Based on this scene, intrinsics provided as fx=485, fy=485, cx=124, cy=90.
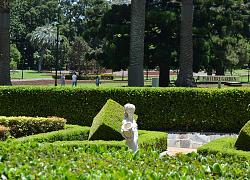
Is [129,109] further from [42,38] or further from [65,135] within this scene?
[42,38]

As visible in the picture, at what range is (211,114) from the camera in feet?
56.8

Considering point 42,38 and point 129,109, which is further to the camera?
point 42,38

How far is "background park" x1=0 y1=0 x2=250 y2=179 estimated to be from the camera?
542cm

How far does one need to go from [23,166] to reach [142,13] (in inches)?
652

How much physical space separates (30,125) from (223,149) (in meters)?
5.71

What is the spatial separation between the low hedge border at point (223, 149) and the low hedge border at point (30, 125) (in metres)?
4.59

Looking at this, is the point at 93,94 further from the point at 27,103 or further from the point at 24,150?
the point at 24,150

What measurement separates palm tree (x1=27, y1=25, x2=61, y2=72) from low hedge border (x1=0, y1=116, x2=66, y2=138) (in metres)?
67.1

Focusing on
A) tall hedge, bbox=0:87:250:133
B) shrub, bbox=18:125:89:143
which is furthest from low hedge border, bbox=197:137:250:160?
tall hedge, bbox=0:87:250:133

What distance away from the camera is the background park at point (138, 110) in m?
5.42

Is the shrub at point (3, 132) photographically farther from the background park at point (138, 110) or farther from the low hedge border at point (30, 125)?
the low hedge border at point (30, 125)

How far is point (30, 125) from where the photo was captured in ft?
44.4

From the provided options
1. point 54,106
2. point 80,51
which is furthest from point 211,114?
point 80,51

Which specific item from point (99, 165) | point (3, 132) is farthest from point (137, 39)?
point (99, 165)
